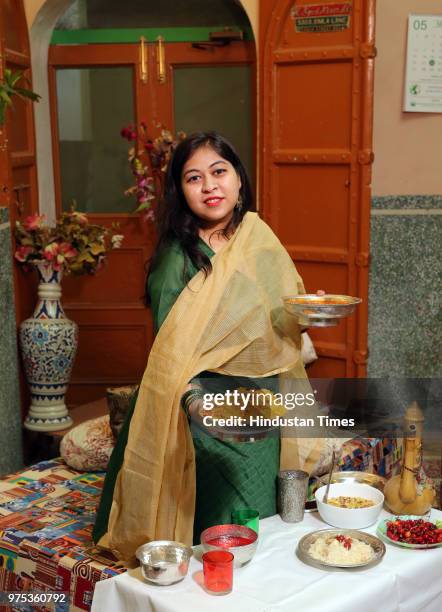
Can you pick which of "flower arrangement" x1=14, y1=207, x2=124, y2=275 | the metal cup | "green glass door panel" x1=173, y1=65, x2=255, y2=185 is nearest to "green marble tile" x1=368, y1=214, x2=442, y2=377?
"green glass door panel" x1=173, y1=65, x2=255, y2=185

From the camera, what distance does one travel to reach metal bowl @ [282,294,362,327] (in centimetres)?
248

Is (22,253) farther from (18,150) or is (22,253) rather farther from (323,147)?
(323,147)

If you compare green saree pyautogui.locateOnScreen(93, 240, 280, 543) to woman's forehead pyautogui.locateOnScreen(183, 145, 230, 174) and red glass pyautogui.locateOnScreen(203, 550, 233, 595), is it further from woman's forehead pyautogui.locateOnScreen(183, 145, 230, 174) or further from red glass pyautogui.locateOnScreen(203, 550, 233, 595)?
red glass pyautogui.locateOnScreen(203, 550, 233, 595)

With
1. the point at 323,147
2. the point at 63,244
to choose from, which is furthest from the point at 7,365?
the point at 323,147

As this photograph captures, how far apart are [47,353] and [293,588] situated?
9.26 feet

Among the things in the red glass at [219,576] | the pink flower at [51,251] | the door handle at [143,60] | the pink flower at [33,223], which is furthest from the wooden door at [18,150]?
the red glass at [219,576]

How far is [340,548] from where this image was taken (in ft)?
7.28

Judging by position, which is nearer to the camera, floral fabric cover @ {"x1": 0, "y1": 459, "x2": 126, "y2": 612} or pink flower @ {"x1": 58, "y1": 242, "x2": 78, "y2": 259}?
floral fabric cover @ {"x1": 0, "y1": 459, "x2": 126, "y2": 612}

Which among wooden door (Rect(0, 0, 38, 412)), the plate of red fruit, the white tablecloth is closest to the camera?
the white tablecloth

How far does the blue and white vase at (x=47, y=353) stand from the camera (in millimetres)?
4641

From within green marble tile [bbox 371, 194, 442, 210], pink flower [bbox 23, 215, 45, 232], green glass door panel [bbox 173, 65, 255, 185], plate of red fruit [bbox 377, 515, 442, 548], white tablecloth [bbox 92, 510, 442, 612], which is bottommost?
white tablecloth [bbox 92, 510, 442, 612]

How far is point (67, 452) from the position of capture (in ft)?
12.6

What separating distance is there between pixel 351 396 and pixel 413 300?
0.68m

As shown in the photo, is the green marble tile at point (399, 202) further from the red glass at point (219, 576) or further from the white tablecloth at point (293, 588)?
the red glass at point (219, 576)
